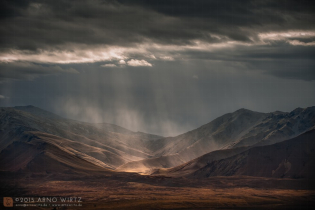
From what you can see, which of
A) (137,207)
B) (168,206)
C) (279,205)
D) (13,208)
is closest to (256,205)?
(279,205)

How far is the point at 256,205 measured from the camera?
7510 inches

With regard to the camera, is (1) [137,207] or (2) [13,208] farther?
(1) [137,207]

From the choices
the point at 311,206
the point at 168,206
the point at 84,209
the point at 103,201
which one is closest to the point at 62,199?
the point at 103,201

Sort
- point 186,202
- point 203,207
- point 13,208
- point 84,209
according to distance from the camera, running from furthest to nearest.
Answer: point 186,202
point 203,207
point 84,209
point 13,208

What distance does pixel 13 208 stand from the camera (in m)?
159

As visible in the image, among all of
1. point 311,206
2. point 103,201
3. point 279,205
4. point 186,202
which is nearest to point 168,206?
point 186,202

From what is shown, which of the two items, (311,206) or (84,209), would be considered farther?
(311,206)

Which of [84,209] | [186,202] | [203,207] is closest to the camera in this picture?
[84,209]

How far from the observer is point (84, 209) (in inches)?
6668

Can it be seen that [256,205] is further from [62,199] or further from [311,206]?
[62,199]

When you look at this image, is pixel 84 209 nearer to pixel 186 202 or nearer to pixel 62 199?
pixel 62 199


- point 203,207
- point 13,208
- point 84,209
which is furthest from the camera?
point 203,207

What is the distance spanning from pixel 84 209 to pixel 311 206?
94.0m

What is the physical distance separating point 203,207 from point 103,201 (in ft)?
149
